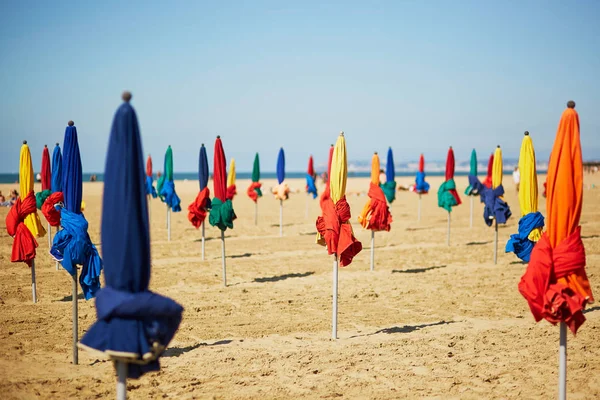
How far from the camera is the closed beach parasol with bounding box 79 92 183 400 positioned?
4.10 metres

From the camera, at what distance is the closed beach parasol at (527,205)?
25.6ft

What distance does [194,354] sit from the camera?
320 inches

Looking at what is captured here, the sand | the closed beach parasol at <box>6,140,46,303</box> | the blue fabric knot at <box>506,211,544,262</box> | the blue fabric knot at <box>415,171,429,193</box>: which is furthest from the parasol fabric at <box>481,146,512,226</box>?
the closed beach parasol at <box>6,140,46,303</box>

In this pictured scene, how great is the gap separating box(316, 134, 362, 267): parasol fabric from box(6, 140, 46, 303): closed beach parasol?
5473 mm

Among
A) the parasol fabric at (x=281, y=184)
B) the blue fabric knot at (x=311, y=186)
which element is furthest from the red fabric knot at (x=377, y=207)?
the blue fabric knot at (x=311, y=186)

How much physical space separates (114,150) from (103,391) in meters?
3.99

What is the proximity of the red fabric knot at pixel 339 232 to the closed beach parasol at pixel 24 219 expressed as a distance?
5.46 metres

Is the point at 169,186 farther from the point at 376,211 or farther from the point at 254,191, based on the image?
the point at 376,211

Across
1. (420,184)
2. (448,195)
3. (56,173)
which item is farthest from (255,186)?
(56,173)

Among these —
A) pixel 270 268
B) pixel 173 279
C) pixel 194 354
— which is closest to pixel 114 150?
pixel 194 354

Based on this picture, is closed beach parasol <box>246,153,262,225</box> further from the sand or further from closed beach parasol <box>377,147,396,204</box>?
the sand

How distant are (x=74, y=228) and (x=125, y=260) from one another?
3.36 m

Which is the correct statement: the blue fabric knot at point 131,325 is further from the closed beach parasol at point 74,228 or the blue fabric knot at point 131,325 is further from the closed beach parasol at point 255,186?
the closed beach parasol at point 255,186

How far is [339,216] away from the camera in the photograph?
8.90 meters
